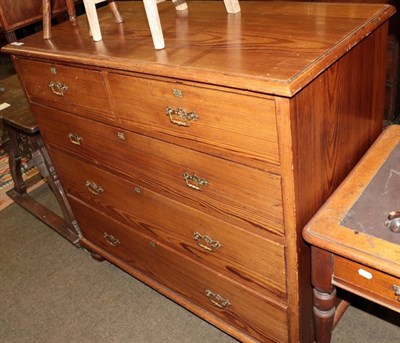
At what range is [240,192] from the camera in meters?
1.19

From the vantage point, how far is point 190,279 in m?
1.66

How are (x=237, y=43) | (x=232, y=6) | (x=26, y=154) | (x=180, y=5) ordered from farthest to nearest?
1. (x=26, y=154)
2. (x=180, y=5)
3. (x=232, y=6)
4. (x=237, y=43)

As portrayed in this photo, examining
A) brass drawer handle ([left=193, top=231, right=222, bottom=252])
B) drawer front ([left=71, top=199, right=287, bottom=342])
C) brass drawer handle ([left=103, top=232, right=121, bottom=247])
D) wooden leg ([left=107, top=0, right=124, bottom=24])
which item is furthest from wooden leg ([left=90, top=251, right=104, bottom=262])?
wooden leg ([left=107, top=0, right=124, bottom=24])

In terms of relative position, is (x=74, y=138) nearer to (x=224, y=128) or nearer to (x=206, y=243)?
(x=206, y=243)

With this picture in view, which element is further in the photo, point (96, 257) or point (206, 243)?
point (96, 257)

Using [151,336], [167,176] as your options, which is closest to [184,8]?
[167,176]

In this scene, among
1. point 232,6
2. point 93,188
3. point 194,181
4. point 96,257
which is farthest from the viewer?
point 96,257

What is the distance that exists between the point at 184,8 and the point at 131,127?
50cm

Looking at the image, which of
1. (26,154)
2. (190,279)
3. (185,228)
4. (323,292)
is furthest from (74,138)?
(323,292)

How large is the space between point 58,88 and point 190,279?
2.83 ft

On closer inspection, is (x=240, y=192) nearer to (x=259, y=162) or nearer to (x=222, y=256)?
(x=259, y=162)

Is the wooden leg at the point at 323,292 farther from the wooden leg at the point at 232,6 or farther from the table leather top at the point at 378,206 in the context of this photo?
the wooden leg at the point at 232,6

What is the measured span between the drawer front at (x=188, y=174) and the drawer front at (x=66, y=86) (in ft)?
0.20

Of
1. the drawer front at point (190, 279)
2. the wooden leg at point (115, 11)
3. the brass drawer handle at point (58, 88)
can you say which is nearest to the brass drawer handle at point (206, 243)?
the drawer front at point (190, 279)
